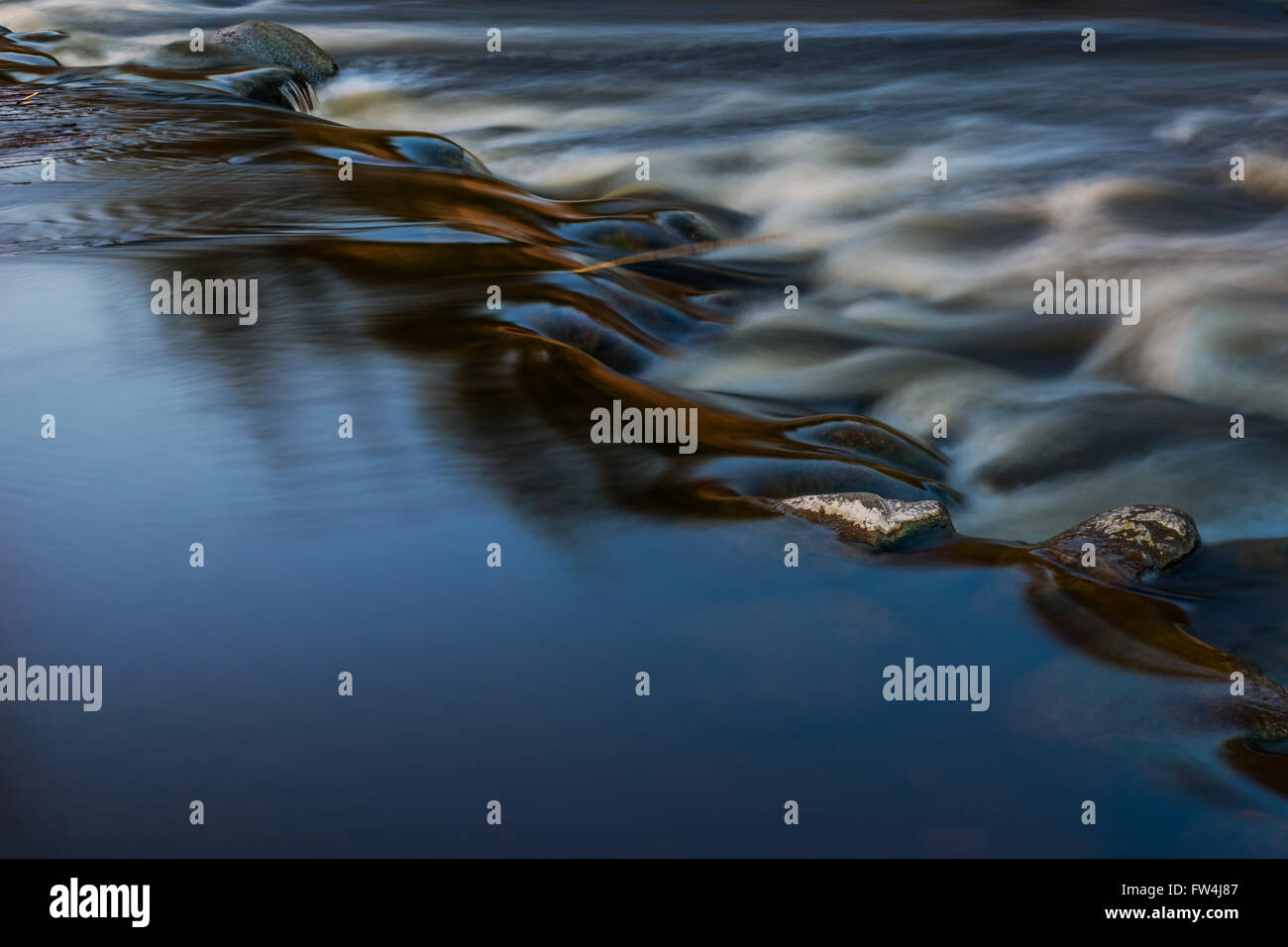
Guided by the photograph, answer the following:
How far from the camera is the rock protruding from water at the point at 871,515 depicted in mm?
3695

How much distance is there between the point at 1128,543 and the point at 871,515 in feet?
2.87

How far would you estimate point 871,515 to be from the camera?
3.74m

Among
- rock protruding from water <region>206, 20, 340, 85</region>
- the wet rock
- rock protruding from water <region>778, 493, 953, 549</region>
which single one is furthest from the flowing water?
the wet rock

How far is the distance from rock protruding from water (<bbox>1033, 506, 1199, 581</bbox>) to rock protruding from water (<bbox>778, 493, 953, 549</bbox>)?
0.36 m

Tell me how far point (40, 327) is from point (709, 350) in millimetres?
3095

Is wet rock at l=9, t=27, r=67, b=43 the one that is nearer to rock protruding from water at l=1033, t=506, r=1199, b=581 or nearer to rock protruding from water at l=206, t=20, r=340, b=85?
rock protruding from water at l=206, t=20, r=340, b=85

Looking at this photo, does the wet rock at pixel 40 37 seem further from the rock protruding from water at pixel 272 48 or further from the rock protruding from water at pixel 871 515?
the rock protruding from water at pixel 871 515

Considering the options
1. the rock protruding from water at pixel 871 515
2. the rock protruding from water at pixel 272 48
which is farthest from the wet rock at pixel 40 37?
the rock protruding from water at pixel 871 515

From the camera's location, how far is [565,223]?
25.9ft

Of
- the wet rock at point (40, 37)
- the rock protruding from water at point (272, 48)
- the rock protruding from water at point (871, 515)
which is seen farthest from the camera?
the wet rock at point (40, 37)

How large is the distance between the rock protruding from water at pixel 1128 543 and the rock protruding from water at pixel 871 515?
36cm
